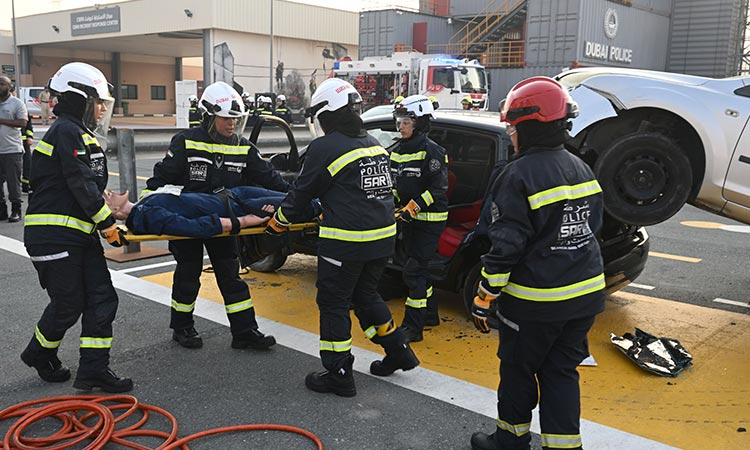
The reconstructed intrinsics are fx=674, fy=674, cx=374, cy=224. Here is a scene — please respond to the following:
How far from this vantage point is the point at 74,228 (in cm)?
404

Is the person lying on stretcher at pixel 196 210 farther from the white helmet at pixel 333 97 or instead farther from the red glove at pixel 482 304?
the red glove at pixel 482 304

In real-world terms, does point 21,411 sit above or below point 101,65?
below

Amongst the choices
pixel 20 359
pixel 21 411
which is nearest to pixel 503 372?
pixel 21 411

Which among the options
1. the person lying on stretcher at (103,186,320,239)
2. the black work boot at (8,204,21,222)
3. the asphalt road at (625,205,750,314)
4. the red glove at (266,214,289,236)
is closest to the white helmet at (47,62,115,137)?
the person lying on stretcher at (103,186,320,239)

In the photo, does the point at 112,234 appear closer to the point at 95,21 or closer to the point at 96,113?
the point at 96,113

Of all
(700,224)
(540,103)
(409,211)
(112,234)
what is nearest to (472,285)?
(409,211)

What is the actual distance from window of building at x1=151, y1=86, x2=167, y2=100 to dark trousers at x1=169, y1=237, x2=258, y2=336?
1971 inches

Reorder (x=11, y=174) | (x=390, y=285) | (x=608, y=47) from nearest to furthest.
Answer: (x=390, y=285)
(x=11, y=174)
(x=608, y=47)

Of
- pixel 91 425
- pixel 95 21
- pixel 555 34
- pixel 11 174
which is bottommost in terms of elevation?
pixel 91 425

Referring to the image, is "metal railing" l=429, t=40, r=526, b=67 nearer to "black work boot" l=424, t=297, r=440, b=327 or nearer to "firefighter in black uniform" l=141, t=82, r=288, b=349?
"black work boot" l=424, t=297, r=440, b=327

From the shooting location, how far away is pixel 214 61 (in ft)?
120

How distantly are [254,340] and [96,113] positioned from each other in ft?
6.21

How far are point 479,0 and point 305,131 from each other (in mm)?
17681

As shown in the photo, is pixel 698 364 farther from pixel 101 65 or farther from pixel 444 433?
pixel 101 65
